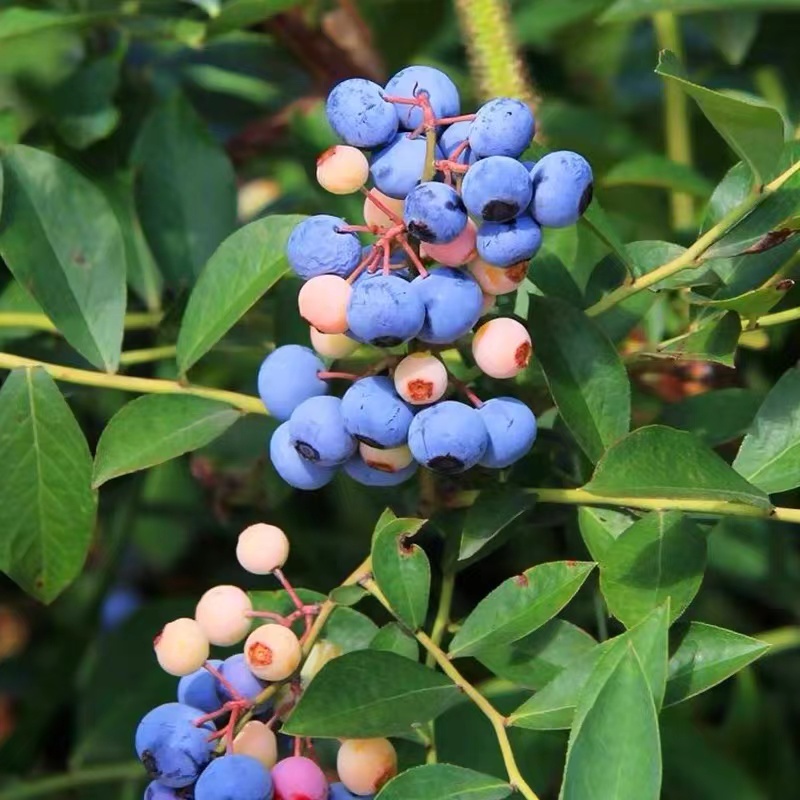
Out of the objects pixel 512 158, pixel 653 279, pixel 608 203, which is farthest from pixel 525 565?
pixel 512 158

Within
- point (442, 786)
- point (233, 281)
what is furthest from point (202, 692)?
point (233, 281)

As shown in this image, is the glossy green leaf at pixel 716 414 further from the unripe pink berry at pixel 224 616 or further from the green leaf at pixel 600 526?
the unripe pink berry at pixel 224 616

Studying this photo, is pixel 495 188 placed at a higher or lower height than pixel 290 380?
higher

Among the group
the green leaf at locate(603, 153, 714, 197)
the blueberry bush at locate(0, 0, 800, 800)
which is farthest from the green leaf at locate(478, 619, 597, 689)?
the green leaf at locate(603, 153, 714, 197)

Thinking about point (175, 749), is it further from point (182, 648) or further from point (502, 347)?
point (502, 347)

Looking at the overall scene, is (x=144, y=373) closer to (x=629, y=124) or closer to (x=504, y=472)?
(x=504, y=472)

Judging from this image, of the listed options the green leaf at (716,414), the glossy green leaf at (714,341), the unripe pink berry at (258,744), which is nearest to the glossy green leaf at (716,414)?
the green leaf at (716,414)

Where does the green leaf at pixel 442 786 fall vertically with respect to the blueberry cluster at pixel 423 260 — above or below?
below
